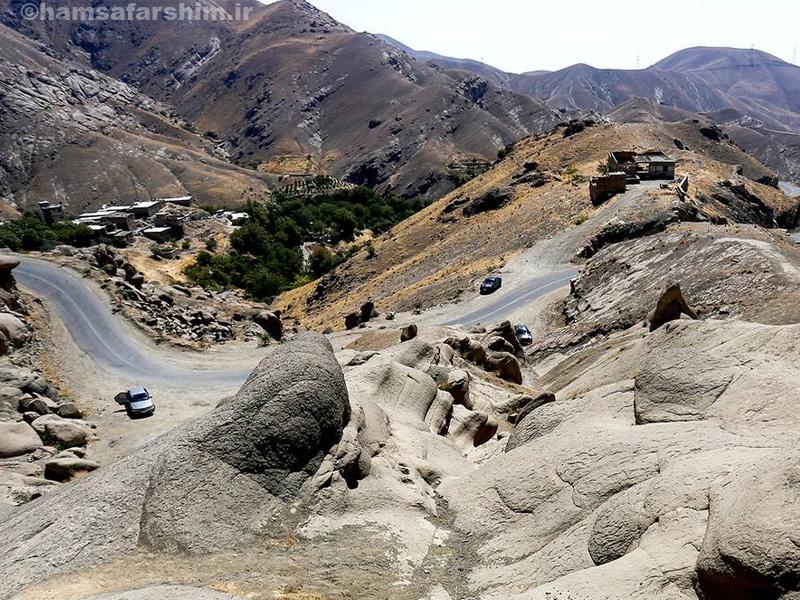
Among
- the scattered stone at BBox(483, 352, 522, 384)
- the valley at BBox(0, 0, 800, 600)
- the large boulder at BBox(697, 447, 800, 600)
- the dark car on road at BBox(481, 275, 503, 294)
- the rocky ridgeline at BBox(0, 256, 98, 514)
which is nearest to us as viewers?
the large boulder at BBox(697, 447, 800, 600)

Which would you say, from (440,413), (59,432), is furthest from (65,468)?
(440,413)

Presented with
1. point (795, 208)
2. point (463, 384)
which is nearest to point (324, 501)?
point (463, 384)

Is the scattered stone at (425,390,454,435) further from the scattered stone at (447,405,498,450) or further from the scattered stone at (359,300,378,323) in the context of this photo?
the scattered stone at (359,300,378,323)

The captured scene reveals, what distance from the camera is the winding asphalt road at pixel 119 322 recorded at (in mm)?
31109

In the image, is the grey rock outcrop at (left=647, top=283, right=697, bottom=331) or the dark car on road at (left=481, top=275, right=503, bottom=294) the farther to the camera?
the dark car on road at (left=481, top=275, right=503, bottom=294)

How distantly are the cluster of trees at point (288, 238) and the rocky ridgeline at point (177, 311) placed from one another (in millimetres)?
21837

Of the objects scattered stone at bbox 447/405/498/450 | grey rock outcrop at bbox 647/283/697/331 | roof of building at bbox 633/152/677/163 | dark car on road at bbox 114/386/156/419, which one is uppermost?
roof of building at bbox 633/152/677/163

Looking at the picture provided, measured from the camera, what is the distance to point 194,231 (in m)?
94.1

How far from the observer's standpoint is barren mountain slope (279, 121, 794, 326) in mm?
51094

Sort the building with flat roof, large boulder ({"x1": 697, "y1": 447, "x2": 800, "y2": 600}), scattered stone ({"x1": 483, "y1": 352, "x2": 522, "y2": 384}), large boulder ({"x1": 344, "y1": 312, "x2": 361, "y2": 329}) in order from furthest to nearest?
the building with flat roof → large boulder ({"x1": 344, "y1": 312, "x2": 361, "y2": 329}) → scattered stone ({"x1": 483, "y1": 352, "x2": 522, "y2": 384}) → large boulder ({"x1": 697, "y1": 447, "x2": 800, "y2": 600})

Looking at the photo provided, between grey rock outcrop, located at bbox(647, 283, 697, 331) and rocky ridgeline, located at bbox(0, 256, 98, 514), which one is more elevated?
grey rock outcrop, located at bbox(647, 283, 697, 331)

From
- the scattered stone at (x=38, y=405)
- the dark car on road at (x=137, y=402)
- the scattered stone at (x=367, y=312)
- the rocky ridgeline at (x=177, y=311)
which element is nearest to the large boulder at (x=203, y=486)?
the scattered stone at (x=38, y=405)

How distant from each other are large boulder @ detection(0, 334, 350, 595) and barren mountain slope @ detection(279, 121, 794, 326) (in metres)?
33.5

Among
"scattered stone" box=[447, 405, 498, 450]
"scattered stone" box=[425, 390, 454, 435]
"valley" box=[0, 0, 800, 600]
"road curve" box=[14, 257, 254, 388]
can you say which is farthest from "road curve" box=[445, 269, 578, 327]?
"scattered stone" box=[425, 390, 454, 435]
